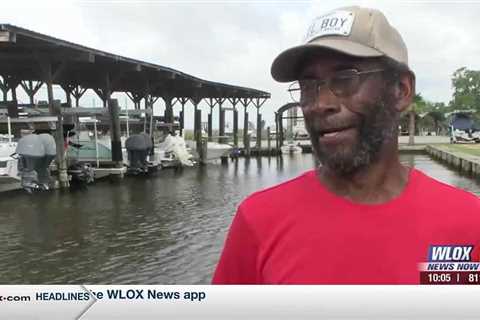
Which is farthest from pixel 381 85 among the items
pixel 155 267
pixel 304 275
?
pixel 155 267

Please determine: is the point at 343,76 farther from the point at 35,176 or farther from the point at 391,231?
the point at 35,176

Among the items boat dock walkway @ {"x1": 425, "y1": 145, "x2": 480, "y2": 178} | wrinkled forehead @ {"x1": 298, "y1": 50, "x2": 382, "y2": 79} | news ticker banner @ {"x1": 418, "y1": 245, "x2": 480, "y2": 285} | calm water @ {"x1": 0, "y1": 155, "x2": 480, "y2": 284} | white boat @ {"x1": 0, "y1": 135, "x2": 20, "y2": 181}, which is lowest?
calm water @ {"x1": 0, "y1": 155, "x2": 480, "y2": 284}

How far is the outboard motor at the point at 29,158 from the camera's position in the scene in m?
15.9

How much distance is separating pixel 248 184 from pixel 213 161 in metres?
13.3

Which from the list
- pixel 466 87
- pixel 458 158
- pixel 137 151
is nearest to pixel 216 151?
pixel 137 151

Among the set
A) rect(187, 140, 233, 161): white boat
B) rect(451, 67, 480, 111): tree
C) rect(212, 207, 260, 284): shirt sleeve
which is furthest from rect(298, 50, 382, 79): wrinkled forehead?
rect(187, 140, 233, 161): white boat

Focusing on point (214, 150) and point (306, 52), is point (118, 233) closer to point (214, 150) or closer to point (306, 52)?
point (306, 52)

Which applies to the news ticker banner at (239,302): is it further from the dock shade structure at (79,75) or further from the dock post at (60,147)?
the dock post at (60,147)

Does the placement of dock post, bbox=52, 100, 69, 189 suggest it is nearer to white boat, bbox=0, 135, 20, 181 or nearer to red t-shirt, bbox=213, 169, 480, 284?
white boat, bbox=0, 135, 20, 181

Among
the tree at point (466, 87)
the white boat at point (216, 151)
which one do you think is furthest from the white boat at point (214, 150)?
the tree at point (466, 87)

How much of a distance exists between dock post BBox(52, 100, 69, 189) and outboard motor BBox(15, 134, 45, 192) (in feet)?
4.07

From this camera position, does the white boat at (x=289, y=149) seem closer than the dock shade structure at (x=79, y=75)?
No

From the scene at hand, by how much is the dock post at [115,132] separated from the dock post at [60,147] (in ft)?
9.24

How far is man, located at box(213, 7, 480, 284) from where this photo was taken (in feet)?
4.50
